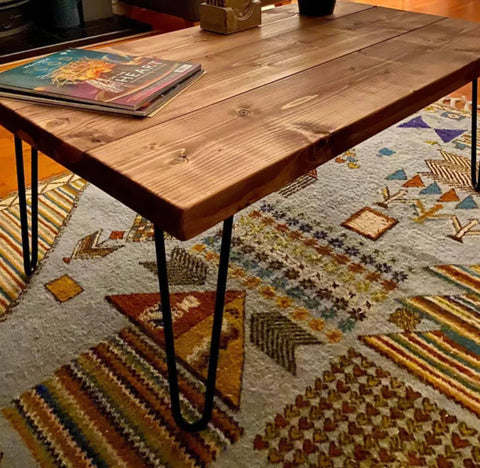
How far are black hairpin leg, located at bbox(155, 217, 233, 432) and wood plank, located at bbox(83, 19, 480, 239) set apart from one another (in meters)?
0.07

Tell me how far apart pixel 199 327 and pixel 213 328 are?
0.25 m

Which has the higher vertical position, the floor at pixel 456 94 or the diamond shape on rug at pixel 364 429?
the floor at pixel 456 94

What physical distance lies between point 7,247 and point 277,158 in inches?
31.5

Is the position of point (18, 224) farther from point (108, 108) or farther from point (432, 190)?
point (432, 190)

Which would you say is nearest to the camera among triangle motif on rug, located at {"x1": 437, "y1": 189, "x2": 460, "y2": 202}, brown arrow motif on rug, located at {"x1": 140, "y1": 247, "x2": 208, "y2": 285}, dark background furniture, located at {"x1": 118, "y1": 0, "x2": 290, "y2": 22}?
brown arrow motif on rug, located at {"x1": 140, "y1": 247, "x2": 208, "y2": 285}

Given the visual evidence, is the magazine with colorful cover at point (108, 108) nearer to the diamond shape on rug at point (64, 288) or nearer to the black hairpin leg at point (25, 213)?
the black hairpin leg at point (25, 213)

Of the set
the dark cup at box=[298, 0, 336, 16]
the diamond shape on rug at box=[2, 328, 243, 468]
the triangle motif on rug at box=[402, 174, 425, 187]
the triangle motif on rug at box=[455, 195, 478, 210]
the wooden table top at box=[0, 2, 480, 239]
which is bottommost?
the diamond shape on rug at box=[2, 328, 243, 468]

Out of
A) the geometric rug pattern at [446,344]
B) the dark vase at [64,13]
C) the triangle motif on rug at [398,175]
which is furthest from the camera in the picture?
the dark vase at [64,13]

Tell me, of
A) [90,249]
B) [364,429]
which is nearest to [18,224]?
[90,249]

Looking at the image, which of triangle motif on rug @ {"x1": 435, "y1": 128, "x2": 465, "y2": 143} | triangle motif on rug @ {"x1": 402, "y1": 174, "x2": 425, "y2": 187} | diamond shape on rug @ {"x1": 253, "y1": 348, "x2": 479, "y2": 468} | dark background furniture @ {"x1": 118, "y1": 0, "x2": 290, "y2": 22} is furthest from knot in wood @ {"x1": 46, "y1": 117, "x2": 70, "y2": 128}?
dark background furniture @ {"x1": 118, "y1": 0, "x2": 290, "y2": 22}

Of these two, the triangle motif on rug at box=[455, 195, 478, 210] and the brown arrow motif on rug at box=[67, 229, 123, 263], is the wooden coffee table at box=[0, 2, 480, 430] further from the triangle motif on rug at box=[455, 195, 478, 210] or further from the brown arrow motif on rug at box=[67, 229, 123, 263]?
the triangle motif on rug at box=[455, 195, 478, 210]

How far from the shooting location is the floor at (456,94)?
5.05 feet

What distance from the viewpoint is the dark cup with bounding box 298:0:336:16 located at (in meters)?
1.32

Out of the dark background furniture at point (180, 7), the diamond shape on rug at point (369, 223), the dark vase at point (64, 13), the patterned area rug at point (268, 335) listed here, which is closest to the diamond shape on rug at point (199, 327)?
the patterned area rug at point (268, 335)
